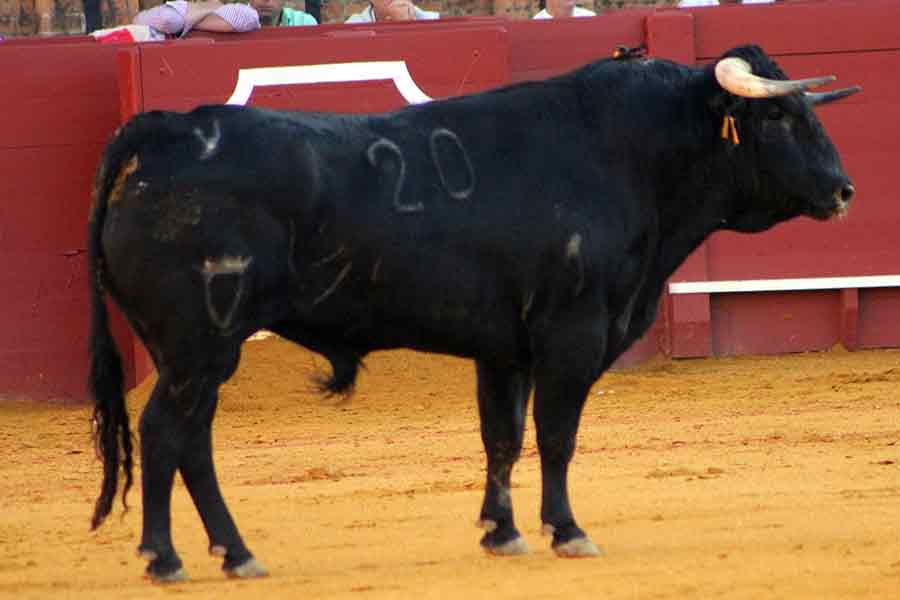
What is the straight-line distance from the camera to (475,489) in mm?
8469

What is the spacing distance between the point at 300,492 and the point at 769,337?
462cm

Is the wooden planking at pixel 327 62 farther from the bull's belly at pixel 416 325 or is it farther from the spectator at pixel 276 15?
the bull's belly at pixel 416 325

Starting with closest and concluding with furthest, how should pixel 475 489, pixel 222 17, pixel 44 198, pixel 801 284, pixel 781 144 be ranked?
pixel 781 144, pixel 475 489, pixel 44 198, pixel 801 284, pixel 222 17

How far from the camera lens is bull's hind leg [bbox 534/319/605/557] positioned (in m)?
6.66

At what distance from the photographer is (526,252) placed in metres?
6.62

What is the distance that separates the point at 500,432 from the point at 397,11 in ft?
23.5

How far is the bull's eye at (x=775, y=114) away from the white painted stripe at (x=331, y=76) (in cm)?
478

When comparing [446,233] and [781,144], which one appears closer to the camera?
[446,233]

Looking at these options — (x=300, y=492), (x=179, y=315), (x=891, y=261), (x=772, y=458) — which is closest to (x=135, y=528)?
(x=300, y=492)

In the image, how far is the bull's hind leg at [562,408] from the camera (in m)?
6.66

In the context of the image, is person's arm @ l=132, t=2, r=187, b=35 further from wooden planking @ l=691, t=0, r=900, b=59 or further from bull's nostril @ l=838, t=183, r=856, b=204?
bull's nostril @ l=838, t=183, r=856, b=204

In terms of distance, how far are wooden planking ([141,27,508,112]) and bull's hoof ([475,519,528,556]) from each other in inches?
203

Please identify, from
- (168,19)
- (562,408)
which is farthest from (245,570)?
(168,19)

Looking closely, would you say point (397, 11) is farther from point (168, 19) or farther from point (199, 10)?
point (168, 19)
